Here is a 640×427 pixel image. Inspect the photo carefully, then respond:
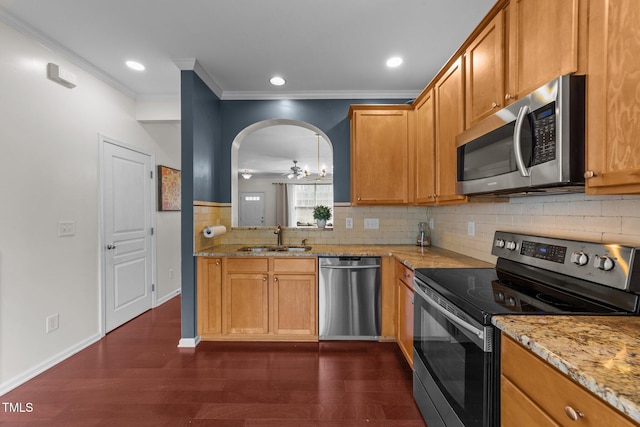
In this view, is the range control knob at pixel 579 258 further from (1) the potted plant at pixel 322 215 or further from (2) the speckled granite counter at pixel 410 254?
(1) the potted plant at pixel 322 215

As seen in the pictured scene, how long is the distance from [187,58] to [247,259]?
191 cm

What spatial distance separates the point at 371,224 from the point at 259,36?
2.13m

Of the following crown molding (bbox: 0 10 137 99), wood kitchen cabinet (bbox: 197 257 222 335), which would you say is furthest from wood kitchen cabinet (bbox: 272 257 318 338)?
crown molding (bbox: 0 10 137 99)

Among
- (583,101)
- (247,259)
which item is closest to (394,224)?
(247,259)

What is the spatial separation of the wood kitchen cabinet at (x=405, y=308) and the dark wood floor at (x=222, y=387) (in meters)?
0.17

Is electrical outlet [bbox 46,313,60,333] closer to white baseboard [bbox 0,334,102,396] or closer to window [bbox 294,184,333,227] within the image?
white baseboard [bbox 0,334,102,396]

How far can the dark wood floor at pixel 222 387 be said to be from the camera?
1.81 meters

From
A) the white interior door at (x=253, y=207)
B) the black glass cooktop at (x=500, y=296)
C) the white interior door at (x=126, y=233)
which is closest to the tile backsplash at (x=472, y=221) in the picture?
the black glass cooktop at (x=500, y=296)

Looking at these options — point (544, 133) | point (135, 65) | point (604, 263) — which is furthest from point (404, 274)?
point (135, 65)

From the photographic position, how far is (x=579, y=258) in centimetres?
125

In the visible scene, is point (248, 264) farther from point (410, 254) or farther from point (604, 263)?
point (604, 263)

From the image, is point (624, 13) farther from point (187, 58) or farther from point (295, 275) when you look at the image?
point (187, 58)

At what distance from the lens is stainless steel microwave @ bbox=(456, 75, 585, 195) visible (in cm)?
106

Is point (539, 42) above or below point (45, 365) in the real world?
above
